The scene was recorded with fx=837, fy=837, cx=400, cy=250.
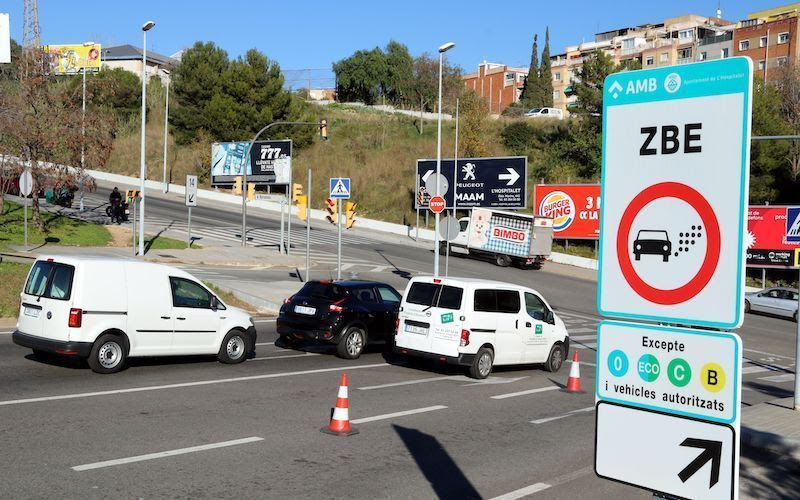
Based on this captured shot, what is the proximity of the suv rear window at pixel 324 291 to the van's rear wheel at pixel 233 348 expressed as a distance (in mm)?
2283

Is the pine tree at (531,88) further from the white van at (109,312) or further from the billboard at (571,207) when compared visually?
the white van at (109,312)

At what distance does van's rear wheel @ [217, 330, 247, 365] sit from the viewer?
16.4 meters

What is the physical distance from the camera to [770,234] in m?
44.4

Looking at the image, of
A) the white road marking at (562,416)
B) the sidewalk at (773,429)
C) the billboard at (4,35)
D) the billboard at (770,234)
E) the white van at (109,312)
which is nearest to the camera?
the sidewalk at (773,429)

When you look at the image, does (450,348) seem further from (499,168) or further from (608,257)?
(499,168)

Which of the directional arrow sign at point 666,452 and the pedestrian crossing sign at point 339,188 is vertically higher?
the pedestrian crossing sign at point 339,188

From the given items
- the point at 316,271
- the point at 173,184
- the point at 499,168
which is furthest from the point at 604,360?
the point at 173,184

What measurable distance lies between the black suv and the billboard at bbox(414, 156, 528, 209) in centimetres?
3707

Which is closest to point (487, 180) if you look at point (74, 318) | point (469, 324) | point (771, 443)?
point (469, 324)

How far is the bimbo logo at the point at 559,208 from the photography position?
5347 centimetres

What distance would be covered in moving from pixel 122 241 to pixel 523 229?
21039 mm

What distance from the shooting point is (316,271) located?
40.1m

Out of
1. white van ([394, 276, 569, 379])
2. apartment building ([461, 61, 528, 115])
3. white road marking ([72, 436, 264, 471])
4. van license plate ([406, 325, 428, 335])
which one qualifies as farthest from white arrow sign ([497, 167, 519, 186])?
apartment building ([461, 61, 528, 115])

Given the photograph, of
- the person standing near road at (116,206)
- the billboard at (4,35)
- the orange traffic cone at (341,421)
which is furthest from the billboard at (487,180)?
the orange traffic cone at (341,421)
